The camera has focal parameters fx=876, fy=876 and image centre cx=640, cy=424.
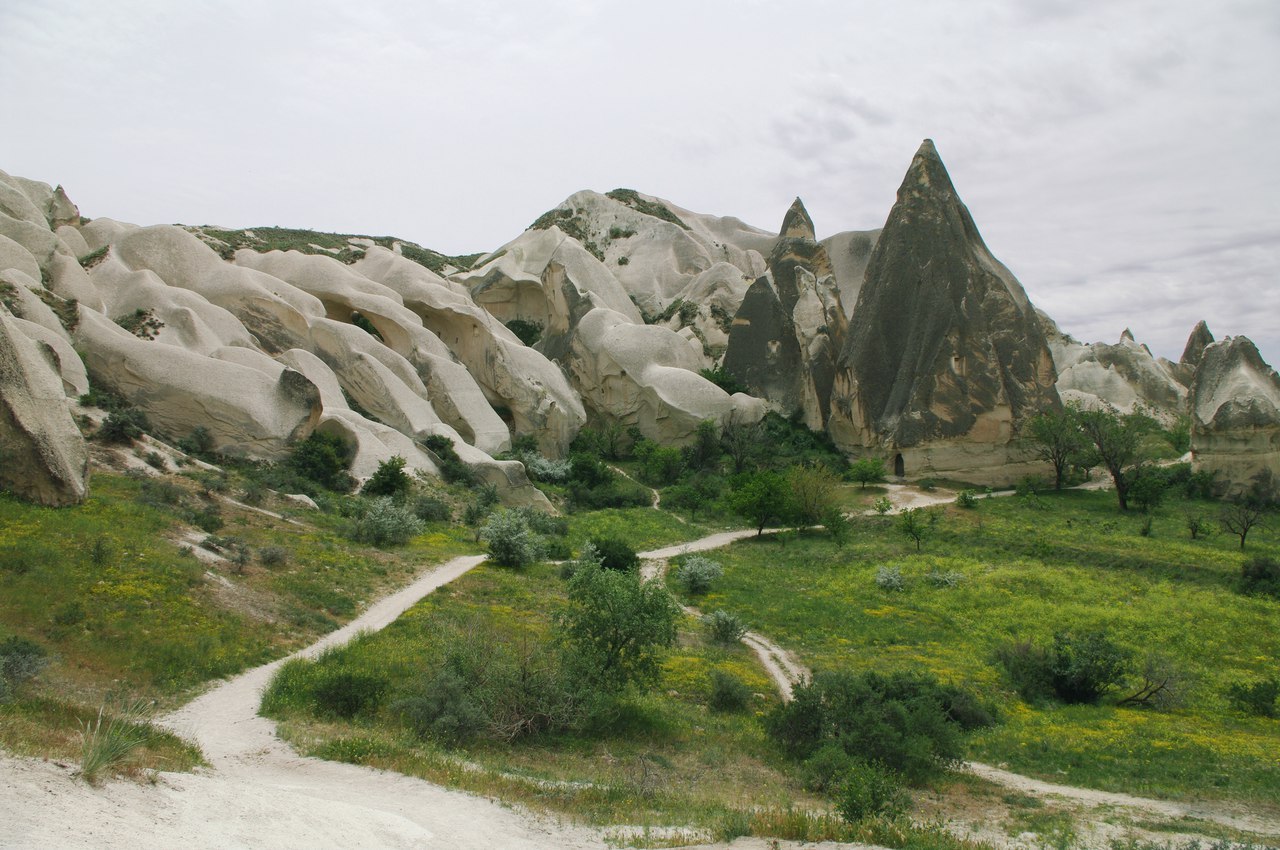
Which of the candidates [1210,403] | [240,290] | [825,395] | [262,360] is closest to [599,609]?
[262,360]

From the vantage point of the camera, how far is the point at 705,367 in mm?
48531

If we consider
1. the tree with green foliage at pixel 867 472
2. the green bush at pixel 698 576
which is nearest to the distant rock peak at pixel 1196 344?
the tree with green foliage at pixel 867 472

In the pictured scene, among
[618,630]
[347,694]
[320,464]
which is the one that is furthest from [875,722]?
[320,464]

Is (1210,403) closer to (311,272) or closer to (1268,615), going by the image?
(1268,615)

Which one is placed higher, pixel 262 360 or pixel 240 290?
pixel 240 290

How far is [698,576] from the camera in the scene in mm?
21328

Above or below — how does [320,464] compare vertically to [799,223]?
below

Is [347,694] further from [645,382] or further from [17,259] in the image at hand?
[645,382]

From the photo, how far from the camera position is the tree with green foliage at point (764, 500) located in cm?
2875

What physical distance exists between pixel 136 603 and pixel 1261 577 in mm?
22630

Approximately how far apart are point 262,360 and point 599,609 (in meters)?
19.6

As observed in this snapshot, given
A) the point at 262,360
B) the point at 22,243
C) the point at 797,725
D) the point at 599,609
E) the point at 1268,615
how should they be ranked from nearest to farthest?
the point at 797,725
the point at 599,609
the point at 1268,615
the point at 262,360
the point at 22,243

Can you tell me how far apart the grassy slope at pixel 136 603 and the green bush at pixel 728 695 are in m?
6.29

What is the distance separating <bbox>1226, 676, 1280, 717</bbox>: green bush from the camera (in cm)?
1352
